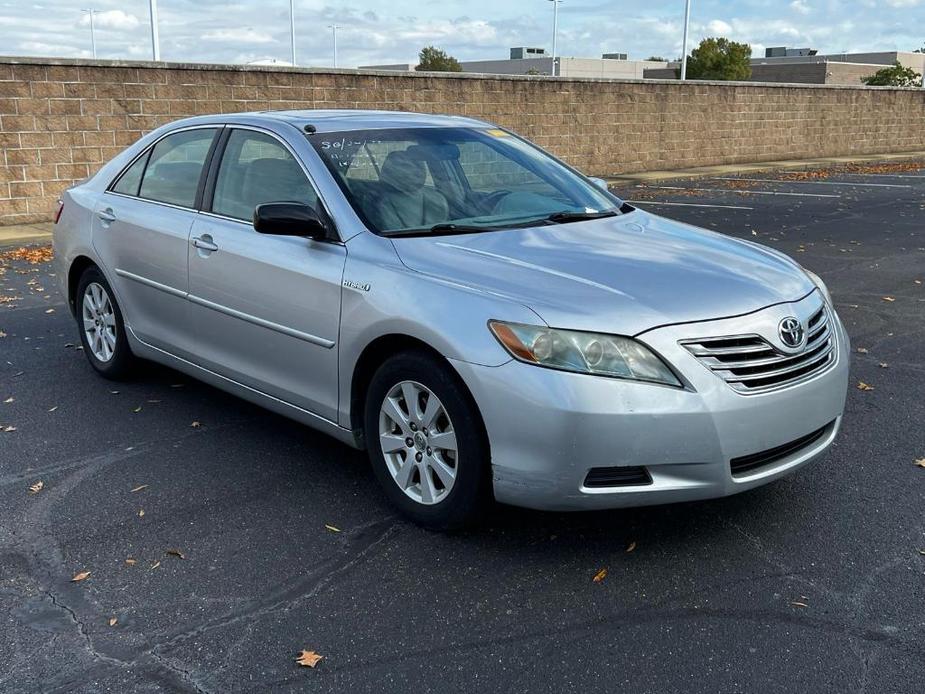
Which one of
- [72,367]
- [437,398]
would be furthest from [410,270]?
[72,367]

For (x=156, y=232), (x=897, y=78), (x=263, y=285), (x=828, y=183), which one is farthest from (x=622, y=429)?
(x=897, y=78)

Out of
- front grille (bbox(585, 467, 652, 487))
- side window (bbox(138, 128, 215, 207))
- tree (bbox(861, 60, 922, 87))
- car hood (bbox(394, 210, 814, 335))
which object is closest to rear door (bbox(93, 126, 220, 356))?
side window (bbox(138, 128, 215, 207))

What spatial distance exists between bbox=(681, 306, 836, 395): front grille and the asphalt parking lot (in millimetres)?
707

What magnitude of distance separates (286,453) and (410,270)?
1.48 meters

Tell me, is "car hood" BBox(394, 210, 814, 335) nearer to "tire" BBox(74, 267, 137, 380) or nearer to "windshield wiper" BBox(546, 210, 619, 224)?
"windshield wiper" BBox(546, 210, 619, 224)

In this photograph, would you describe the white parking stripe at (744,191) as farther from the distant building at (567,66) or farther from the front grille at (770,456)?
the distant building at (567,66)

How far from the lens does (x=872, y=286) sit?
363 inches

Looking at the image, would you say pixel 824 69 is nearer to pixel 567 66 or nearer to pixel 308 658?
pixel 567 66

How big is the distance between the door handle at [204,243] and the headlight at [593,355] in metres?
2.08

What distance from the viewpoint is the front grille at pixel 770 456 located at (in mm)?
3547

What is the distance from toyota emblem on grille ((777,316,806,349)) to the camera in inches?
145

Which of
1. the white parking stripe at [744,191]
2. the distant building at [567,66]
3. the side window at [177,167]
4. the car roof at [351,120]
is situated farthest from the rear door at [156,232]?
the distant building at [567,66]

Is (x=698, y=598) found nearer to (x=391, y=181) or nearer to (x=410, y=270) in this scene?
(x=410, y=270)

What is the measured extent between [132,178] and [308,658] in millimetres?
3711
